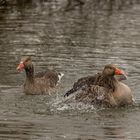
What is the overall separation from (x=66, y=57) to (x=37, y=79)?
9.03ft

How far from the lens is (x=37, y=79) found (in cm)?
1752

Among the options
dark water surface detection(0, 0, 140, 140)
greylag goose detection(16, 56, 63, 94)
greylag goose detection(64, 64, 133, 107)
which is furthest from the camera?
greylag goose detection(16, 56, 63, 94)

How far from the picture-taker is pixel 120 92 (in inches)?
592

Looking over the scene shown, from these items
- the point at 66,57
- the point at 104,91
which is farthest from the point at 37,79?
the point at 104,91

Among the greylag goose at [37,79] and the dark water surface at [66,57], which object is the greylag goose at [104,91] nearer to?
the dark water surface at [66,57]

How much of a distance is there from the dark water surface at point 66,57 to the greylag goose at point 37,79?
25 cm

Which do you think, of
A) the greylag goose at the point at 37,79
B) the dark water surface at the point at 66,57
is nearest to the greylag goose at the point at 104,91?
the dark water surface at the point at 66,57

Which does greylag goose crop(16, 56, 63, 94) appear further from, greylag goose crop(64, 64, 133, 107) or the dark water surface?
greylag goose crop(64, 64, 133, 107)

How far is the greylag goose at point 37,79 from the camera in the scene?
55.1 ft

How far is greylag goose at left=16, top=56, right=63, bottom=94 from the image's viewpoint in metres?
16.8

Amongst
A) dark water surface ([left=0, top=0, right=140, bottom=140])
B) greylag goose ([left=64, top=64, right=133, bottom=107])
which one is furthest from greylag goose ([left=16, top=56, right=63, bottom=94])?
greylag goose ([left=64, top=64, right=133, bottom=107])

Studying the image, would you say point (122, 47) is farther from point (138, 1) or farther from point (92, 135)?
point (138, 1)

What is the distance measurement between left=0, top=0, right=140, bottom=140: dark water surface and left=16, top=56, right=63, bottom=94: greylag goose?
0.25 m

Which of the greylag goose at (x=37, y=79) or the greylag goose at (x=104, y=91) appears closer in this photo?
the greylag goose at (x=104, y=91)
